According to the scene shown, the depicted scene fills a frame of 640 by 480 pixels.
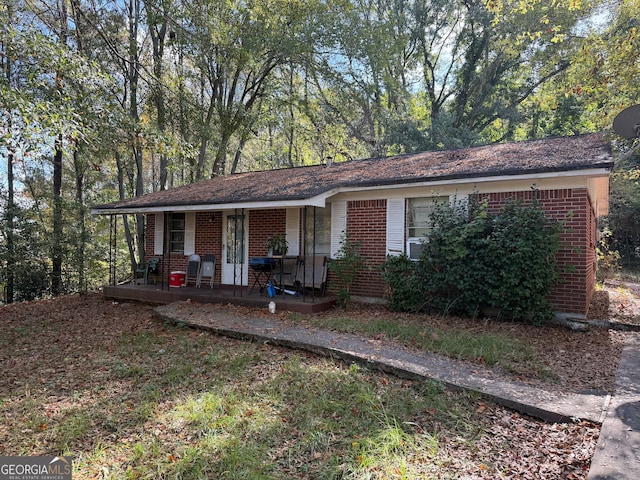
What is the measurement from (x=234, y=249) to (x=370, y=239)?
150 inches

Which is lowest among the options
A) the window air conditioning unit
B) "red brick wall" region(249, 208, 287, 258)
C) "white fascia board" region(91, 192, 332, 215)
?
the window air conditioning unit

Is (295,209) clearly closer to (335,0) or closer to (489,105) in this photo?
(335,0)

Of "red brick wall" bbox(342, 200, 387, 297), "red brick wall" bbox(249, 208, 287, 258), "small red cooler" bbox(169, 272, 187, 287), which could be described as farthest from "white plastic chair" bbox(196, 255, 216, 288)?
"red brick wall" bbox(342, 200, 387, 297)

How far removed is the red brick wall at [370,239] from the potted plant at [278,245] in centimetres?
170

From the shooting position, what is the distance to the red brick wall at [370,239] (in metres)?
8.24

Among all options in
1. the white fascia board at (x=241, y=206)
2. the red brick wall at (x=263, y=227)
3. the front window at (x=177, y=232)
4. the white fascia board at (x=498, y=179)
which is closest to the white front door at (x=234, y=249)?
the red brick wall at (x=263, y=227)

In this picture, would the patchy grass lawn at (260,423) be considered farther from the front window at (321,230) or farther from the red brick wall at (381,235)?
the front window at (321,230)

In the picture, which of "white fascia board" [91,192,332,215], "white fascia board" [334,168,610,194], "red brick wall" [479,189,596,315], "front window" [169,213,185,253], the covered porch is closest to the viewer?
"white fascia board" [334,168,610,194]

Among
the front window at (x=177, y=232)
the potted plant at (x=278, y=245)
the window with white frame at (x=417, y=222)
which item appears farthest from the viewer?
the front window at (x=177, y=232)

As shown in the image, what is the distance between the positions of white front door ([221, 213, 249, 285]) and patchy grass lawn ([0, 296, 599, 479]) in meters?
4.96

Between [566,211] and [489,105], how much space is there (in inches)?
551

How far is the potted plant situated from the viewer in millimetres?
9227

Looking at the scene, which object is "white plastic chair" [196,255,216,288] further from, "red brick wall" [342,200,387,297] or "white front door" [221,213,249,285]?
"red brick wall" [342,200,387,297]

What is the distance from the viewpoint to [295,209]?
948cm
